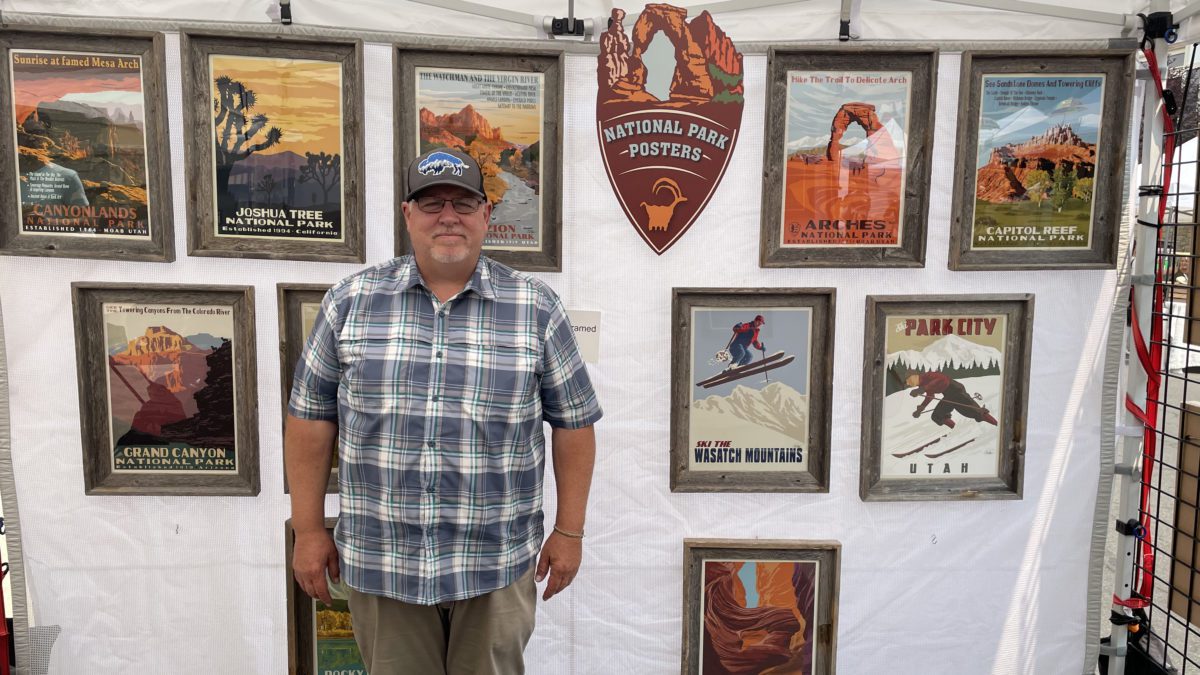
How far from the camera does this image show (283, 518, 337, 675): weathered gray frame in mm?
2439

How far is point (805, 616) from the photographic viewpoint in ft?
8.32

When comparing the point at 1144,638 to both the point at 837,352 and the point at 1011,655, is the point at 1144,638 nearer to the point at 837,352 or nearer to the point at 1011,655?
the point at 1011,655

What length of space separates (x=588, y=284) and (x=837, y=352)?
82 centimetres

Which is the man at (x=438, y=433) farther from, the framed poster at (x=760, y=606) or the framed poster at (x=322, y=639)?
the framed poster at (x=760, y=606)

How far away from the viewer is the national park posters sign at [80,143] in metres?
2.25

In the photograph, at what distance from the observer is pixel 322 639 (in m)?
2.51

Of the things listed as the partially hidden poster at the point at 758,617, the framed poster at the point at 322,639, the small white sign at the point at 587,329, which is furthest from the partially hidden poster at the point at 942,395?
the framed poster at the point at 322,639

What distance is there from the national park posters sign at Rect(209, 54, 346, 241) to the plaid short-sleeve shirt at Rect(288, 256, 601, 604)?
0.59 metres

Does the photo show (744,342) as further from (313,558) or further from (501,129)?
(313,558)

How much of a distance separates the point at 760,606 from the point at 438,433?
1371mm

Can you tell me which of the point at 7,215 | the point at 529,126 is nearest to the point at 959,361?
the point at 529,126

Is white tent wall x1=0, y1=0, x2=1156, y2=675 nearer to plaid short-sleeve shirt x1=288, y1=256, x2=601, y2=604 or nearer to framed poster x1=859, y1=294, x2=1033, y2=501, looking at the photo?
framed poster x1=859, y1=294, x2=1033, y2=501

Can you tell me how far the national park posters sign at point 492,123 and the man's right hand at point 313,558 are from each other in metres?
0.96

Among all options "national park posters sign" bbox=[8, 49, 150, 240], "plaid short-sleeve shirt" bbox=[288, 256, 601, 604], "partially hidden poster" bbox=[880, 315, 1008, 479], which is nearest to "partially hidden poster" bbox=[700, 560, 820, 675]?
"partially hidden poster" bbox=[880, 315, 1008, 479]
